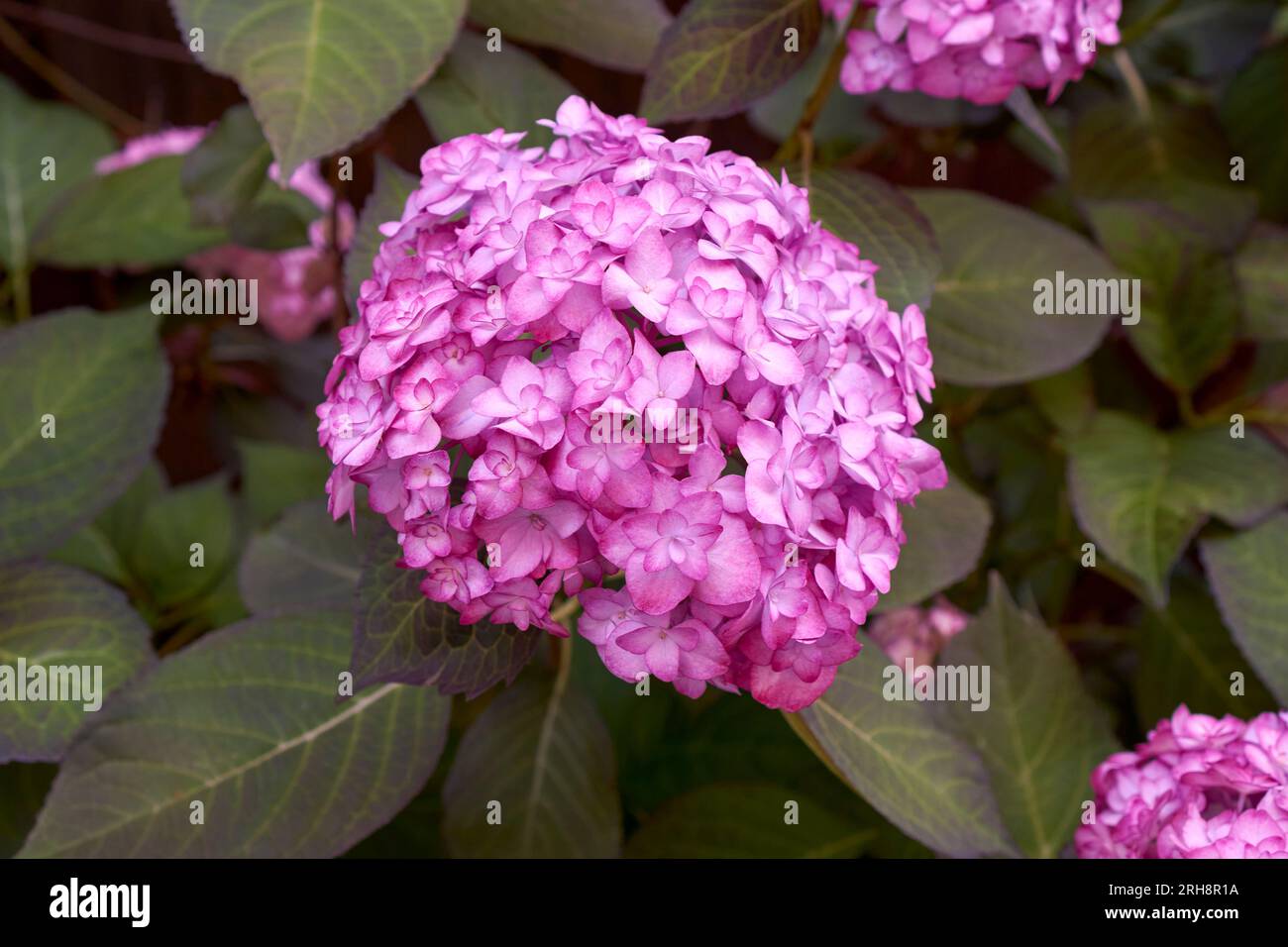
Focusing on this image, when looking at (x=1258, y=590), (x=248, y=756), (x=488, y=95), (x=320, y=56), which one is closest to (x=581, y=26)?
(x=488, y=95)

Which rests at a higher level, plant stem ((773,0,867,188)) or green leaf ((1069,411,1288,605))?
plant stem ((773,0,867,188))

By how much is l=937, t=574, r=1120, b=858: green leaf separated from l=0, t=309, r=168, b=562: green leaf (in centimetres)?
60

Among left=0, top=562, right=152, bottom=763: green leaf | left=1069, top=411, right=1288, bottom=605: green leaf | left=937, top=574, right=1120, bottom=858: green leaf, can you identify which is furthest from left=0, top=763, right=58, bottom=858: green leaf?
left=1069, top=411, right=1288, bottom=605: green leaf

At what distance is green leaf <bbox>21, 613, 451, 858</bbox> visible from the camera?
63 cm

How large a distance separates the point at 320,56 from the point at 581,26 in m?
0.22

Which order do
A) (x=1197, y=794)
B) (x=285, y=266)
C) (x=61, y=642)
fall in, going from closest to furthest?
1. (x=1197, y=794)
2. (x=61, y=642)
3. (x=285, y=266)

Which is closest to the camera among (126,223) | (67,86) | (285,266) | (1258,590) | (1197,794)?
(1197,794)

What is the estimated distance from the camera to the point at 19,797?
32.0 inches

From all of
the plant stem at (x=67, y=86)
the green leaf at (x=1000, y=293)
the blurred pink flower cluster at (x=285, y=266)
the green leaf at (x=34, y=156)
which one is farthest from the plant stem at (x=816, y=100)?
the plant stem at (x=67, y=86)

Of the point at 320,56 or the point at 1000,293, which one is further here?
the point at 1000,293

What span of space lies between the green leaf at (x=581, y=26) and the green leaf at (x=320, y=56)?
109 millimetres

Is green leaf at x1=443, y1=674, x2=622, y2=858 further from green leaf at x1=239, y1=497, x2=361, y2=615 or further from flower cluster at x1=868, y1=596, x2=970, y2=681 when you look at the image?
flower cluster at x1=868, y1=596, x2=970, y2=681

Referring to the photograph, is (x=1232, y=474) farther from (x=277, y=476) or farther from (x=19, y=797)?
(x=19, y=797)

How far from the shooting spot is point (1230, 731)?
26.7 inches
